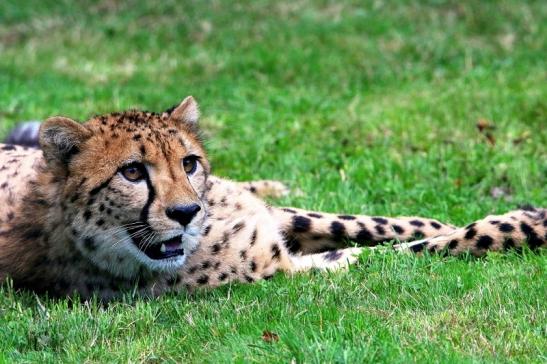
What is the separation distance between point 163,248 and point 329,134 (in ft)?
11.8

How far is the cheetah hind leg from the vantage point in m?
5.22

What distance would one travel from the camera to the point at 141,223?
4.62 metres

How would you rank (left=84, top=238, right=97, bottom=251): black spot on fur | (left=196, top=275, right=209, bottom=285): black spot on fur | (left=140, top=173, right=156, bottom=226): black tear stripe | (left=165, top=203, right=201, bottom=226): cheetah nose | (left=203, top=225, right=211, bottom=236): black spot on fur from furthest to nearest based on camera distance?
(left=203, top=225, right=211, bottom=236): black spot on fur → (left=196, top=275, right=209, bottom=285): black spot on fur → (left=84, top=238, right=97, bottom=251): black spot on fur → (left=140, top=173, right=156, bottom=226): black tear stripe → (left=165, top=203, right=201, bottom=226): cheetah nose

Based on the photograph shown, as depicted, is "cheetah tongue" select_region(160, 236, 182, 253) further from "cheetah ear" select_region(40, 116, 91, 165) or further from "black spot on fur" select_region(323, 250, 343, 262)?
"black spot on fur" select_region(323, 250, 343, 262)

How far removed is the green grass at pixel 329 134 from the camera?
408cm

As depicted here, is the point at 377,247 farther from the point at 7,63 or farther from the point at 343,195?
the point at 7,63

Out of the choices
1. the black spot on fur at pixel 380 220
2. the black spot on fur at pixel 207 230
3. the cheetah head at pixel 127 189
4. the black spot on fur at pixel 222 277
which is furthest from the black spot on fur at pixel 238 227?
the black spot on fur at pixel 380 220

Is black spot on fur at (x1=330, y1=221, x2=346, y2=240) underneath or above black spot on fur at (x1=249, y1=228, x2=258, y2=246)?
underneath

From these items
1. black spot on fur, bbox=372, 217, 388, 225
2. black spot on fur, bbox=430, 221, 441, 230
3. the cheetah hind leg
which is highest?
black spot on fur, bbox=372, 217, 388, 225

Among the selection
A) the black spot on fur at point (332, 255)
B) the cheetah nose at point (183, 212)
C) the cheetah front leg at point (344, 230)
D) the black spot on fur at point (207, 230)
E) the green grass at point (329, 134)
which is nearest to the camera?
the green grass at point (329, 134)

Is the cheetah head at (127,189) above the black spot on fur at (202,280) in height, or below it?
above

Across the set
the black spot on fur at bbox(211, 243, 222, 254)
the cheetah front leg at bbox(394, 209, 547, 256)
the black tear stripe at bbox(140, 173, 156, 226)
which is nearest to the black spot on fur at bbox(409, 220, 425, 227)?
the cheetah front leg at bbox(394, 209, 547, 256)

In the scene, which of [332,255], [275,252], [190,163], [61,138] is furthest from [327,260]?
[61,138]

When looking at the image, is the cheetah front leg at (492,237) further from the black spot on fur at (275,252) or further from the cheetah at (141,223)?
the black spot on fur at (275,252)
